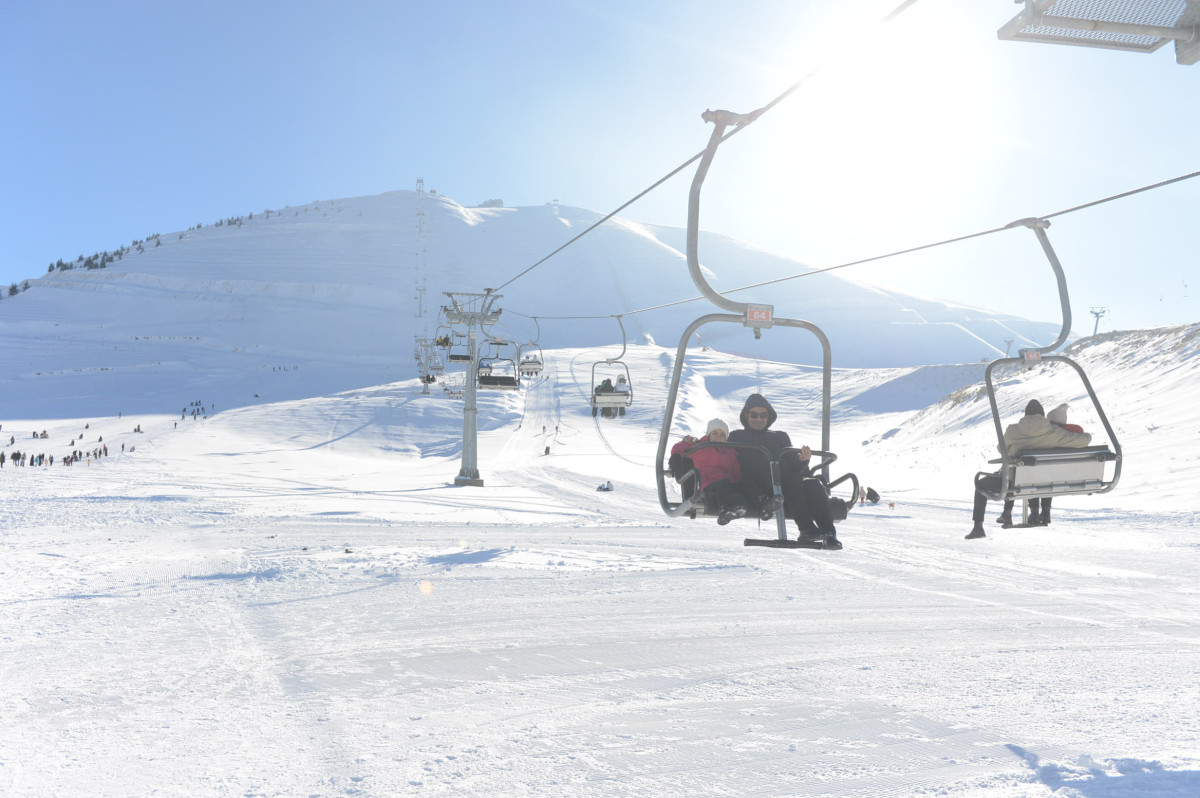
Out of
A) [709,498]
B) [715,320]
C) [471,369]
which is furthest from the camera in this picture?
[471,369]

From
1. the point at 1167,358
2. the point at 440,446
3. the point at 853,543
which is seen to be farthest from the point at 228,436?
the point at 1167,358

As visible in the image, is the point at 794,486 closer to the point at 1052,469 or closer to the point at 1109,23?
the point at 1052,469

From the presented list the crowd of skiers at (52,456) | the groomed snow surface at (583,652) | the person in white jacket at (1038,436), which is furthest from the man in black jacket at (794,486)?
the crowd of skiers at (52,456)

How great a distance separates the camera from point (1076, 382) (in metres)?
39.5

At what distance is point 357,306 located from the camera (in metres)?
123

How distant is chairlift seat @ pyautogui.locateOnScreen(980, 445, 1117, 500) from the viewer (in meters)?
8.10

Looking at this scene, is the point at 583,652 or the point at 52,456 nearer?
the point at 583,652

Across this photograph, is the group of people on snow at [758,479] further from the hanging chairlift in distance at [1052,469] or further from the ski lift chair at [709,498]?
the hanging chairlift in distance at [1052,469]

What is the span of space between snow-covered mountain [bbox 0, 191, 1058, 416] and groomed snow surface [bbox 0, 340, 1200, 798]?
5648cm

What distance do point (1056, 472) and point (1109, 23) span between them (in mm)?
6373

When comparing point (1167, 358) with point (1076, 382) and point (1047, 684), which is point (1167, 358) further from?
point (1047, 684)

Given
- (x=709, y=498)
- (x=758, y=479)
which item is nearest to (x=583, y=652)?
(x=709, y=498)

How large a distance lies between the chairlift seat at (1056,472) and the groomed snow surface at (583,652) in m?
2.09

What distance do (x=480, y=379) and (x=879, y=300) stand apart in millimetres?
144019
